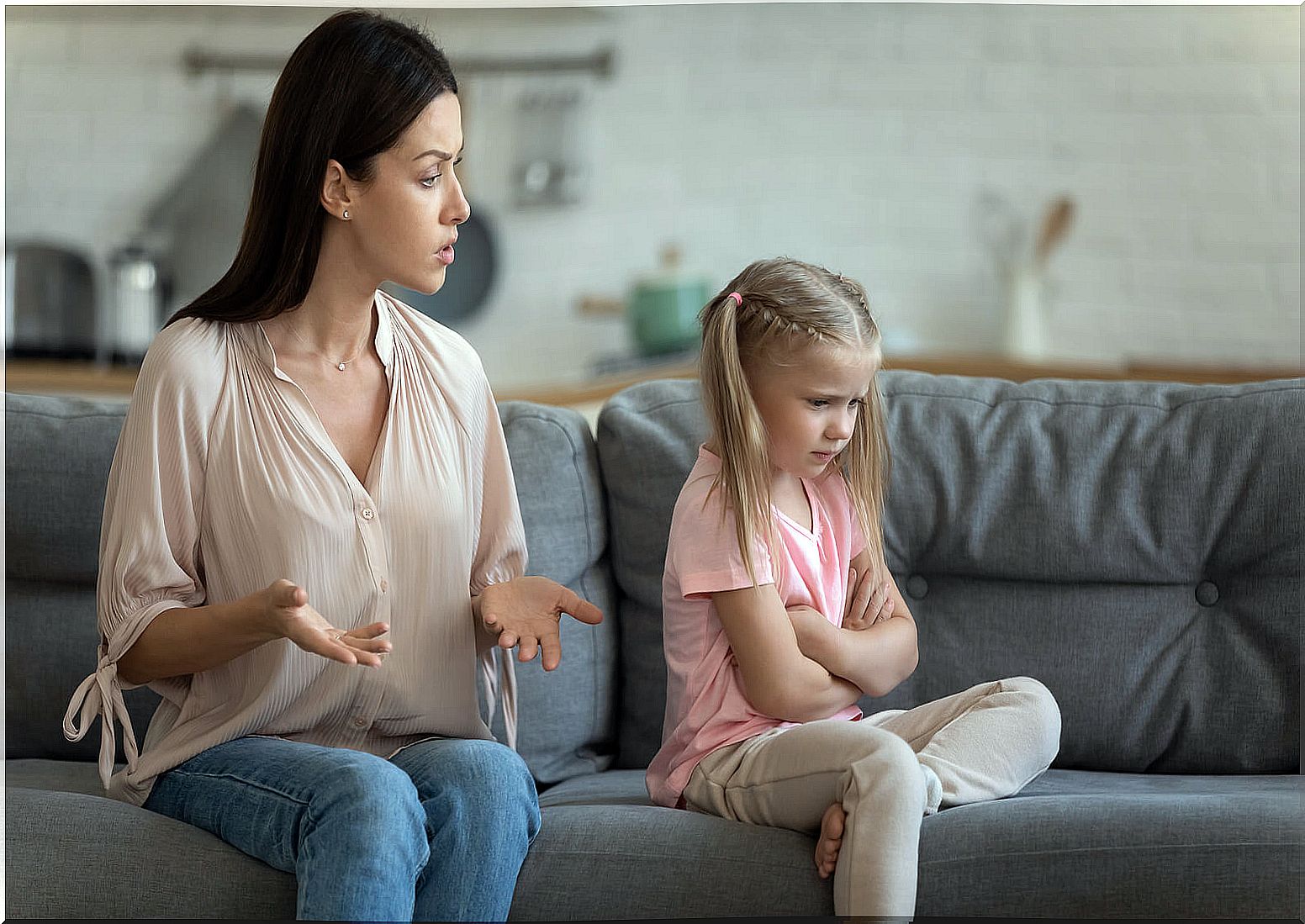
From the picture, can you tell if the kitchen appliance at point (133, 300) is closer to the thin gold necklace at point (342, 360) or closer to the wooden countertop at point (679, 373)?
the wooden countertop at point (679, 373)

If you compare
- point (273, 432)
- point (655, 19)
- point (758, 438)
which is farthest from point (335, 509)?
point (655, 19)

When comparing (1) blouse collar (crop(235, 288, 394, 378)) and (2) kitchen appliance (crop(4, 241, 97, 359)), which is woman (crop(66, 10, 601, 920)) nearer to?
(1) blouse collar (crop(235, 288, 394, 378))

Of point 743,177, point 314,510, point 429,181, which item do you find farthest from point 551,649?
point 743,177

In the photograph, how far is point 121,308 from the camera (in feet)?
11.0

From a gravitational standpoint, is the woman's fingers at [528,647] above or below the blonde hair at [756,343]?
below

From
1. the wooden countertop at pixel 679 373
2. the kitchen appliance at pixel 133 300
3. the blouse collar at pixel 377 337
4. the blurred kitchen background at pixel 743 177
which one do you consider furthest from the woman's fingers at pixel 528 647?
the kitchen appliance at pixel 133 300

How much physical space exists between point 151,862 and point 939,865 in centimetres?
74

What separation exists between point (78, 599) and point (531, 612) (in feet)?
2.39

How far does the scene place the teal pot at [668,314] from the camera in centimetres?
322

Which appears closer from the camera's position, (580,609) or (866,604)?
(580,609)

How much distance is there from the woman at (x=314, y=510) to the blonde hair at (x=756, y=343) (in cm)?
23

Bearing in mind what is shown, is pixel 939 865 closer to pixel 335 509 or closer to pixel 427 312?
pixel 335 509

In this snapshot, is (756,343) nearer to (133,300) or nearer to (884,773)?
(884,773)

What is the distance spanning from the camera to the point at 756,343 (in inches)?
57.0
